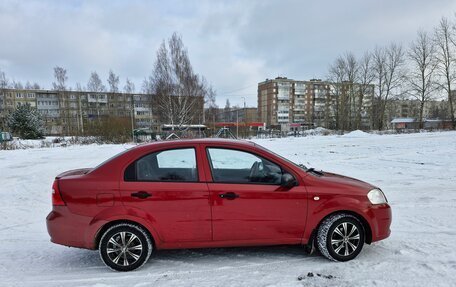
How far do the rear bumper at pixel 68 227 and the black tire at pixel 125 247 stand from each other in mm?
216

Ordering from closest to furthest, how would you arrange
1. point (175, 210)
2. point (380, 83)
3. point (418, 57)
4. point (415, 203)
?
point (175, 210) < point (415, 203) < point (418, 57) < point (380, 83)

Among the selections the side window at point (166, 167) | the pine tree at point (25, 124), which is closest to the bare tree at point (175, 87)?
the pine tree at point (25, 124)

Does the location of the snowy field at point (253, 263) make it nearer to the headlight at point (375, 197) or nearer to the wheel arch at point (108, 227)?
the wheel arch at point (108, 227)

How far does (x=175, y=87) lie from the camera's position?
110 feet

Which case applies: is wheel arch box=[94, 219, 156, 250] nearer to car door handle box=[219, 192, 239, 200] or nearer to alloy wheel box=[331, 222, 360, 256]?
car door handle box=[219, 192, 239, 200]

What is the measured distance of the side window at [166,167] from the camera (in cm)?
376

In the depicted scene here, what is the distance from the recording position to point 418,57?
173 ft

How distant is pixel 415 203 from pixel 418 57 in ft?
186

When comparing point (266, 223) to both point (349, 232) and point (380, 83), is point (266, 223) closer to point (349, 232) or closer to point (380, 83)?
point (349, 232)

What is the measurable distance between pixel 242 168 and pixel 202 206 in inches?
29.5

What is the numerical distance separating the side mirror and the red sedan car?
0.01 metres

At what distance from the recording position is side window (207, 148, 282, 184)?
386 cm

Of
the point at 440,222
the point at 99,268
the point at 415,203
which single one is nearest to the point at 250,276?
the point at 99,268

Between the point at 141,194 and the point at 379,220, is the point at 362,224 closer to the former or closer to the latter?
the point at 379,220
